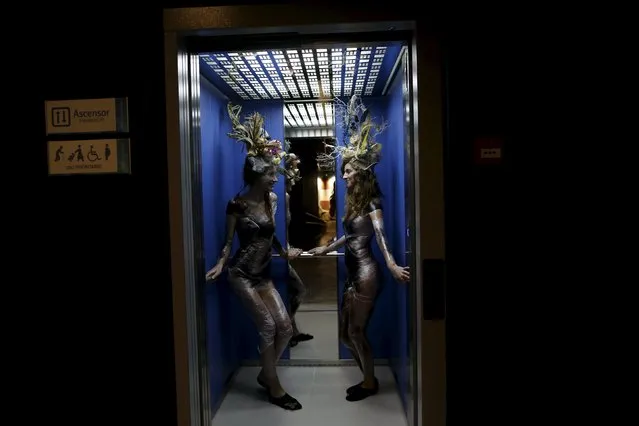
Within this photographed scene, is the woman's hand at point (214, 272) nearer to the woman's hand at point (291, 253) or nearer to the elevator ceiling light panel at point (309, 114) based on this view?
the woman's hand at point (291, 253)

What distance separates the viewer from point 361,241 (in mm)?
2746

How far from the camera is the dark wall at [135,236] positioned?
1.51 meters

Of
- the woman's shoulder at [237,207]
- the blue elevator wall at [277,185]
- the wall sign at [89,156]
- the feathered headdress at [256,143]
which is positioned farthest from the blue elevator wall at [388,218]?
the wall sign at [89,156]

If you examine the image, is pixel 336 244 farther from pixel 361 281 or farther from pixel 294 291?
pixel 294 291

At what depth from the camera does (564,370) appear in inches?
61.2

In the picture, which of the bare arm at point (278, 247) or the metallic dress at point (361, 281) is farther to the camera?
the bare arm at point (278, 247)

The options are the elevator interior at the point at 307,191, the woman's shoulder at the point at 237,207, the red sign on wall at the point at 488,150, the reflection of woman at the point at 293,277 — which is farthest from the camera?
the reflection of woman at the point at 293,277

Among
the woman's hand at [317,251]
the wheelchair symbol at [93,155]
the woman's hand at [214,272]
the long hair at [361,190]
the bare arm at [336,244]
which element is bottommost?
the woman's hand at [214,272]

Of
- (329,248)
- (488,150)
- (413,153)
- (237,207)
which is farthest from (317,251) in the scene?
(488,150)

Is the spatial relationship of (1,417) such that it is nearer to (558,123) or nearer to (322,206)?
(322,206)

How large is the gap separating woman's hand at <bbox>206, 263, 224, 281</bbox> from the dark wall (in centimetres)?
89

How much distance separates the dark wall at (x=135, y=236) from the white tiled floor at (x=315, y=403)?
1.06m

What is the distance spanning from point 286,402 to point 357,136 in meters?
1.78

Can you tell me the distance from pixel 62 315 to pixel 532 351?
5.93 ft
